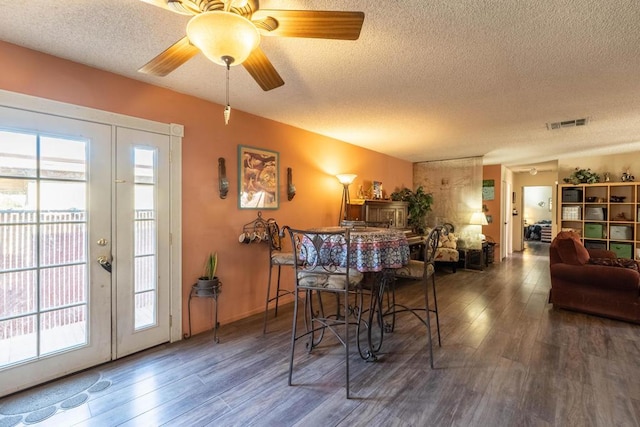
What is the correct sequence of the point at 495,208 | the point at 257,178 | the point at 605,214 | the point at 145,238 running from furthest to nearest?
1. the point at 495,208
2. the point at 605,214
3. the point at 257,178
4. the point at 145,238

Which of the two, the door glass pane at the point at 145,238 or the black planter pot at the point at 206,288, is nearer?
the door glass pane at the point at 145,238

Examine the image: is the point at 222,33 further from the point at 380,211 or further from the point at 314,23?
the point at 380,211

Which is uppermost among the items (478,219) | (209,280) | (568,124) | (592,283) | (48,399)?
(568,124)

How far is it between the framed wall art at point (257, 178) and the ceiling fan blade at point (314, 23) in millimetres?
1918

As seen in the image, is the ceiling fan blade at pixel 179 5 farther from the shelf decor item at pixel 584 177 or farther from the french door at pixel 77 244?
the shelf decor item at pixel 584 177

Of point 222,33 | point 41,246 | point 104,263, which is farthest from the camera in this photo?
point 104,263

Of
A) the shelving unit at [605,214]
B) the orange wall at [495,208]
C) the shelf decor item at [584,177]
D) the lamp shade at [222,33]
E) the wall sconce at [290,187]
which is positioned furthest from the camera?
the orange wall at [495,208]

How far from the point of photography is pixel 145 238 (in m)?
2.54

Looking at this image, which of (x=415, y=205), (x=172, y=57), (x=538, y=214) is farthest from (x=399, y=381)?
(x=538, y=214)

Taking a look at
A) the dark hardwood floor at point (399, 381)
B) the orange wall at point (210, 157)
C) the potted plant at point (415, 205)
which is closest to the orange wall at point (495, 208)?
the potted plant at point (415, 205)

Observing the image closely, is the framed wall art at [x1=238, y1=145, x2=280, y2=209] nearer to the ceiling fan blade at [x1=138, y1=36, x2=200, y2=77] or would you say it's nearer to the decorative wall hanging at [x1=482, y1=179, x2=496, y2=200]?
the ceiling fan blade at [x1=138, y1=36, x2=200, y2=77]

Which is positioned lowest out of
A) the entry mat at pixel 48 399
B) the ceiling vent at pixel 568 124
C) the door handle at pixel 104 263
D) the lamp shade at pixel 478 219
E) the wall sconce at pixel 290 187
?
the entry mat at pixel 48 399

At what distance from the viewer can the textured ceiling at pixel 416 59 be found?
159cm

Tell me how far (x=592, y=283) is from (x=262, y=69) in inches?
162
